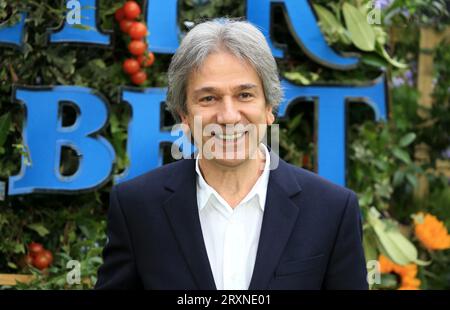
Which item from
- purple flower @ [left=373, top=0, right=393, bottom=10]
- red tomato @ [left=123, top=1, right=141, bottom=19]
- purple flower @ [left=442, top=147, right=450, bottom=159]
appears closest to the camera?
red tomato @ [left=123, top=1, right=141, bottom=19]

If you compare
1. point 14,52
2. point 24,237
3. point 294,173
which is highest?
point 14,52


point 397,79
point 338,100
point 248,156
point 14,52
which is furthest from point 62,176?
point 397,79

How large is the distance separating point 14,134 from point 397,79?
1.97 metres

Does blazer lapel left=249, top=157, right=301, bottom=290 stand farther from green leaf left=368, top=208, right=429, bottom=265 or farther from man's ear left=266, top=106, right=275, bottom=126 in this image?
green leaf left=368, top=208, right=429, bottom=265

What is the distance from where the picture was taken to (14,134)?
3.04 m

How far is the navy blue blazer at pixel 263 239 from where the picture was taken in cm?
158

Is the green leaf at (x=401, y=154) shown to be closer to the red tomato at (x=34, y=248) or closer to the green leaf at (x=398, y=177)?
the green leaf at (x=398, y=177)

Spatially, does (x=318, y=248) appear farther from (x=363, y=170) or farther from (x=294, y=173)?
(x=363, y=170)

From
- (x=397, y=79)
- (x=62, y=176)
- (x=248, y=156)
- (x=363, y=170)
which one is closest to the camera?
(x=248, y=156)

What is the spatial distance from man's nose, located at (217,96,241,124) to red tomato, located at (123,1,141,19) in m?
1.61

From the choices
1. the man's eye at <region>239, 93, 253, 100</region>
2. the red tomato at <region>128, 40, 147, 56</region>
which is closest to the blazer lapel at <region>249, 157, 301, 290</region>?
the man's eye at <region>239, 93, 253, 100</region>

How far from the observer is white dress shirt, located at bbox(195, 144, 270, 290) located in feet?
5.22

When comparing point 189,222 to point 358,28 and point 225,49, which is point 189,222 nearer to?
point 225,49
